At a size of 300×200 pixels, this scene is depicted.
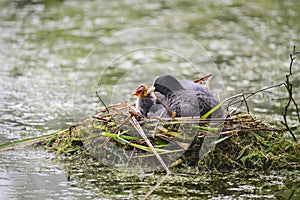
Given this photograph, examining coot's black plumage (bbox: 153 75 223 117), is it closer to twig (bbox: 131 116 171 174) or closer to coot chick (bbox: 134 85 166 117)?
coot chick (bbox: 134 85 166 117)

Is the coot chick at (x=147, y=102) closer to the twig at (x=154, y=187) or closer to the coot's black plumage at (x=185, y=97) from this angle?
the coot's black plumage at (x=185, y=97)

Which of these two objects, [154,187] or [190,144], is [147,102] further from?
[154,187]

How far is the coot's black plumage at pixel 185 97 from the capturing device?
11.7ft

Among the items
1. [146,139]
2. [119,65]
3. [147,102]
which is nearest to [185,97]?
[147,102]

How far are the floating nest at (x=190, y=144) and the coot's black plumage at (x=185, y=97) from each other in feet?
0.23

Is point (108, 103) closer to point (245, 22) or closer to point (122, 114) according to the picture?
point (122, 114)

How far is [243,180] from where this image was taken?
333 cm

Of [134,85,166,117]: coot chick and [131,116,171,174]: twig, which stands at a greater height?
[134,85,166,117]: coot chick

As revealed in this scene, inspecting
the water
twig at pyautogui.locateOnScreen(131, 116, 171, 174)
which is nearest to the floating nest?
twig at pyautogui.locateOnScreen(131, 116, 171, 174)

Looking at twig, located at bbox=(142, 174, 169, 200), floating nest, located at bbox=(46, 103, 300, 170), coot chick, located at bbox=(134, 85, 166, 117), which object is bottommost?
twig, located at bbox=(142, 174, 169, 200)

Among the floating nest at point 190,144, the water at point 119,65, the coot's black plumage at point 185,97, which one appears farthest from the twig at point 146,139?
the coot's black plumage at point 185,97

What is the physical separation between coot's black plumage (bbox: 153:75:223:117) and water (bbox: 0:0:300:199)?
43 cm

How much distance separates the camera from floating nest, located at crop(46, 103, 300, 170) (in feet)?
11.4

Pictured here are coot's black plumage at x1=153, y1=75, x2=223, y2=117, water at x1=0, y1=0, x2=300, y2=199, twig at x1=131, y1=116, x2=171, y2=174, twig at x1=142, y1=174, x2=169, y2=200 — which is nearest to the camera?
twig at x1=142, y1=174, x2=169, y2=200
